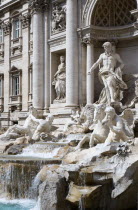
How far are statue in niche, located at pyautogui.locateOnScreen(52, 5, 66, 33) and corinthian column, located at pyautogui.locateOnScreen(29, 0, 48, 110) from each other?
82 cm

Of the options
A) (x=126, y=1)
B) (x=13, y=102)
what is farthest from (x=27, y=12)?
(x=126, y=1)

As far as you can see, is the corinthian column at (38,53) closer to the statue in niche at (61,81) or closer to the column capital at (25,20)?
the statue in niche at (61,81)

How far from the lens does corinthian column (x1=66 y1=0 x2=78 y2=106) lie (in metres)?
17.7

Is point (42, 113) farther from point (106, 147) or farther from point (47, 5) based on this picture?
point (106, 147)

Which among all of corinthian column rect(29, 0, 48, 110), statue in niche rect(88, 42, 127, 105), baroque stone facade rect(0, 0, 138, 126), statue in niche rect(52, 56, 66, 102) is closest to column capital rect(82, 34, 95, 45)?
baroque stone facade rect(0, 0, 138, 126)

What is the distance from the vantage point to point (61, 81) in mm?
18844

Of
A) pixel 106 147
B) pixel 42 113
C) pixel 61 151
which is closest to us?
pixel 106 147

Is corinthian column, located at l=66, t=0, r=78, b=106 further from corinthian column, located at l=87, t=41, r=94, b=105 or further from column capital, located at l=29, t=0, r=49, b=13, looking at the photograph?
column capital, located at l=29, t=0, r=49, b=13

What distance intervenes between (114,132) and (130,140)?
2.34 feet

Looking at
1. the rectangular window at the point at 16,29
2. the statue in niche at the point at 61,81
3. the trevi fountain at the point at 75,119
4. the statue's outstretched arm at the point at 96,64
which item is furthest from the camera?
the rectangular window at the point at 16,29

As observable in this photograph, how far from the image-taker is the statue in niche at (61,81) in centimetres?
1884

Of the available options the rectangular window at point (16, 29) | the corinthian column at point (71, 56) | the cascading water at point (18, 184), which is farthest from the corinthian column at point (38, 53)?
the cascading water at point (18, 184)

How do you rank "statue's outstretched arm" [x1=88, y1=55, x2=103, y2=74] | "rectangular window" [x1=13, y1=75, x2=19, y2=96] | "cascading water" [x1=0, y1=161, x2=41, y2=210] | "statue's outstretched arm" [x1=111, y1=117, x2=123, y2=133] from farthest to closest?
"rectangular window" [x1=13, y1=75, x2=19, y2=96] → "statue's outstretched arm" [x1=88, y1=55, x2=103, y2=74] → "statue's outstretched arm" [x1=111, y1=117, x2=123, y2=133] → "cascading water" [x1=0, y1=161, x2=41, y2=210]

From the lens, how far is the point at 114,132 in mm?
10609
